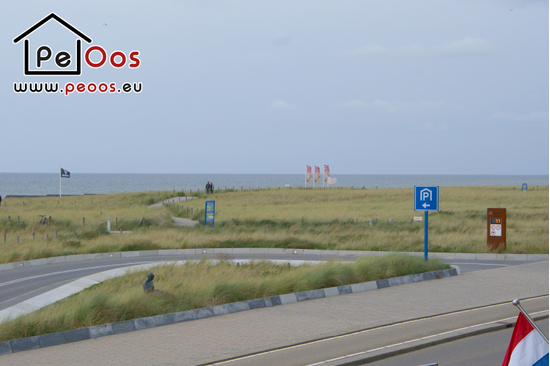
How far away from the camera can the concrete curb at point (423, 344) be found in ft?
23.6

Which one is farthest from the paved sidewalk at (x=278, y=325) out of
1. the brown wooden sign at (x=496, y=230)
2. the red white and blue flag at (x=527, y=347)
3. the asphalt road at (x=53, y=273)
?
the brown wooden sign at (x=496, y=230)

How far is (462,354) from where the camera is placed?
24.7 ft

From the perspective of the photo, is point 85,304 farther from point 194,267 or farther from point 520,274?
A: point 520,274

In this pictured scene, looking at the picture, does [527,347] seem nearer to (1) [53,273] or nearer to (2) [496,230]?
(1) [53,273]

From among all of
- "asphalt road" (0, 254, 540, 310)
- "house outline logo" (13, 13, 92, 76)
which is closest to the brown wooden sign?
"asphalt road" (0, 254, 540, 310)

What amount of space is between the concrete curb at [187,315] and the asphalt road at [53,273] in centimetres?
452

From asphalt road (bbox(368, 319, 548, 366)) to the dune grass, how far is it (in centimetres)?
413

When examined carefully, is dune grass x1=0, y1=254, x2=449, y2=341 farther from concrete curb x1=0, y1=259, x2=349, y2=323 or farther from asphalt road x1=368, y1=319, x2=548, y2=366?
asphalt road x1=368, y1=319, x2=548, y2=366

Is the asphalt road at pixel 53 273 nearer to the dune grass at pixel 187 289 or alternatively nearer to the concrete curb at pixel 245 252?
the concrete curb at pixel 245 252

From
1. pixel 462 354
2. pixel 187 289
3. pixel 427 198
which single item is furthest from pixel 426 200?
pixel 462 354

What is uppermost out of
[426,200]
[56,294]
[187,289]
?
[426,200]

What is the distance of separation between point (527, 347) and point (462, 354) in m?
4.47

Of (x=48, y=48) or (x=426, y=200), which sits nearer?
(x=426, y=200)

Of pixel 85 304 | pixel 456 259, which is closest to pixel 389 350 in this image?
pixel 85 304
